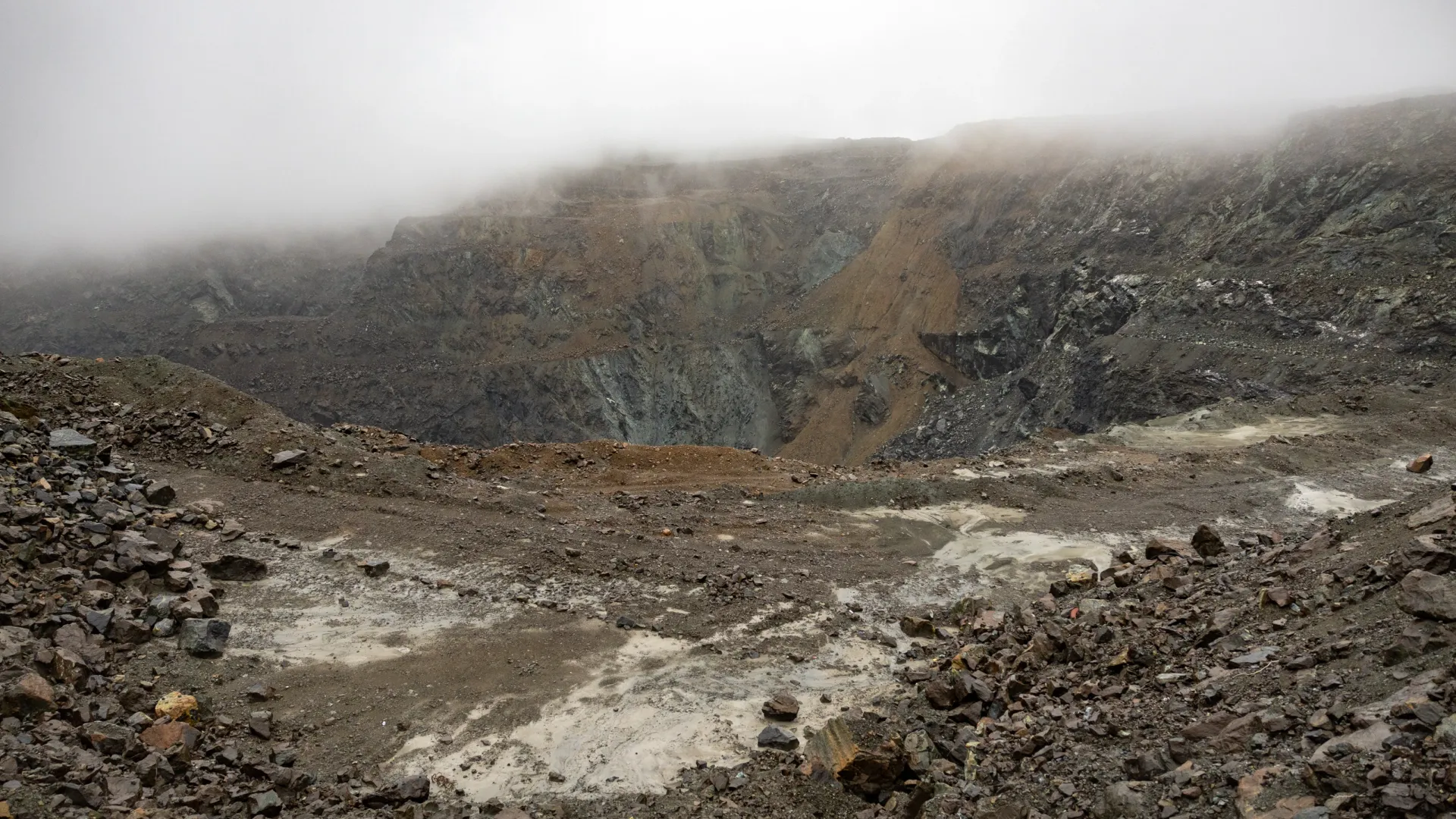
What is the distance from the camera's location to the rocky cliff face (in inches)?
1057

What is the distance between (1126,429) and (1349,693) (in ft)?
59.9

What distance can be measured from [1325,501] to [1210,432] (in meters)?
6.46

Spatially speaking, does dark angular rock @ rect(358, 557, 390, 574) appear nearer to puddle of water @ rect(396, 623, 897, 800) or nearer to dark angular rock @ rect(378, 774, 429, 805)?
puddle of water @ rect(396, 623, 897, 800)

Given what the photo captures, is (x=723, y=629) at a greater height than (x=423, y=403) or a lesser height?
greater

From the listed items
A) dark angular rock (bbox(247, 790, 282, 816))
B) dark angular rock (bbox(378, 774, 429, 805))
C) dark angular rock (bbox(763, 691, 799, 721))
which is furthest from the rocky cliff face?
dark angular rock (bbox(247, 790, 282, 816))

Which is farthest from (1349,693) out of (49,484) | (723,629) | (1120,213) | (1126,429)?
(1120,213)

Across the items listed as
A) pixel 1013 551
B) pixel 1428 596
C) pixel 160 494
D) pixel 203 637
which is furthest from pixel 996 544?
pixel 160 494

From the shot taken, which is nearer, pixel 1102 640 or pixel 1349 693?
pixel 1349 693

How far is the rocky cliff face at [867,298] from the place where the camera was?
26.9m

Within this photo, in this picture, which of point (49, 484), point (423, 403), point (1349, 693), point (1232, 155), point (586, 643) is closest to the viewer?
point (1349, 693)

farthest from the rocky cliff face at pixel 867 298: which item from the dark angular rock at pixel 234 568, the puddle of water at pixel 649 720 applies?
the dark angular rock at pixel 234 568

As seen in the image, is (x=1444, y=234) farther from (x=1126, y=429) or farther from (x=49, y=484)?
(x=49, y=484)

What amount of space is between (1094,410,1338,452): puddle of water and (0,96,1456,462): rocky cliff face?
4.08m

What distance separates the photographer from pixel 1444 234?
25.2m
